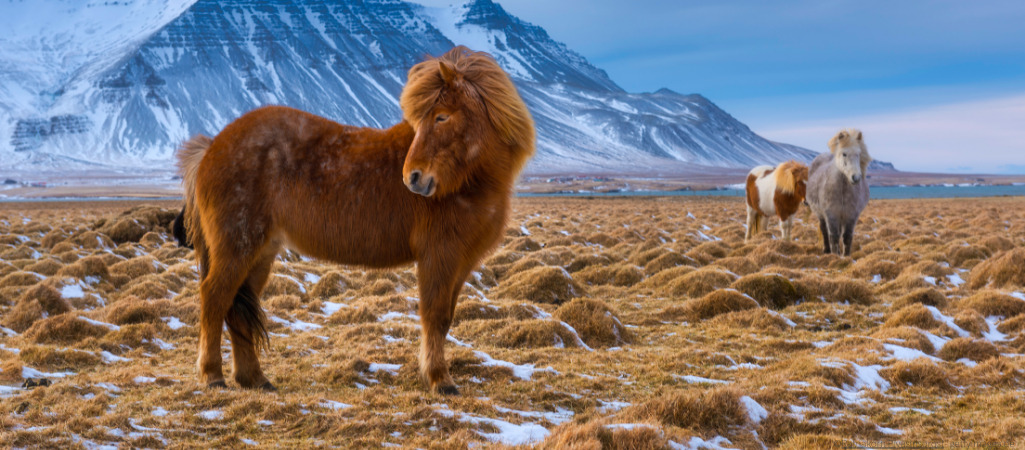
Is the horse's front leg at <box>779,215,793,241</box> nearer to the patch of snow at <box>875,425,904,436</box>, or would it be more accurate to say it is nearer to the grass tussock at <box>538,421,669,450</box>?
the patch of snow at <box>875,425,904,436</box>

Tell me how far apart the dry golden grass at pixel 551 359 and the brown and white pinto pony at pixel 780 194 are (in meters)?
3.76

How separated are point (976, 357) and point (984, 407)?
2.00 metres

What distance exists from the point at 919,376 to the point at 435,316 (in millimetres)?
4323

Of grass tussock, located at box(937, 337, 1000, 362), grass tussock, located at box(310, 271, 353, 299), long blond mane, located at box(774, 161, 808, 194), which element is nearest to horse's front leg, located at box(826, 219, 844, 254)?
long blond mane, located at box(774, 161, 808, 194)

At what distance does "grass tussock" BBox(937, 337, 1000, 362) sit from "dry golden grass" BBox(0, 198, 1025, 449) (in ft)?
0.09

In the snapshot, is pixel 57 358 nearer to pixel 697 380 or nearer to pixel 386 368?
pixel 386 368

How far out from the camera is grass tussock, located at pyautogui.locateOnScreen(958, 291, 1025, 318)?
8648mm

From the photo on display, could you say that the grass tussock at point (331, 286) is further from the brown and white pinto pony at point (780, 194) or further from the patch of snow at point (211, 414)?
the brown and white pinto pony at point (780, 194)

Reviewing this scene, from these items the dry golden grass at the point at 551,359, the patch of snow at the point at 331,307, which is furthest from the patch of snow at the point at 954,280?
the patch of snow at the point at 331,307

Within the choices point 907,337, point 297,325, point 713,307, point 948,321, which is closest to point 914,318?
point 948,321

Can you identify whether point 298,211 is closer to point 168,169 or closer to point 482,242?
point 482,242

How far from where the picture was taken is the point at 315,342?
25.4 feet

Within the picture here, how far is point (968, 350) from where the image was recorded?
23.3ft

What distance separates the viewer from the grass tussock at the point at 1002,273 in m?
10.6
